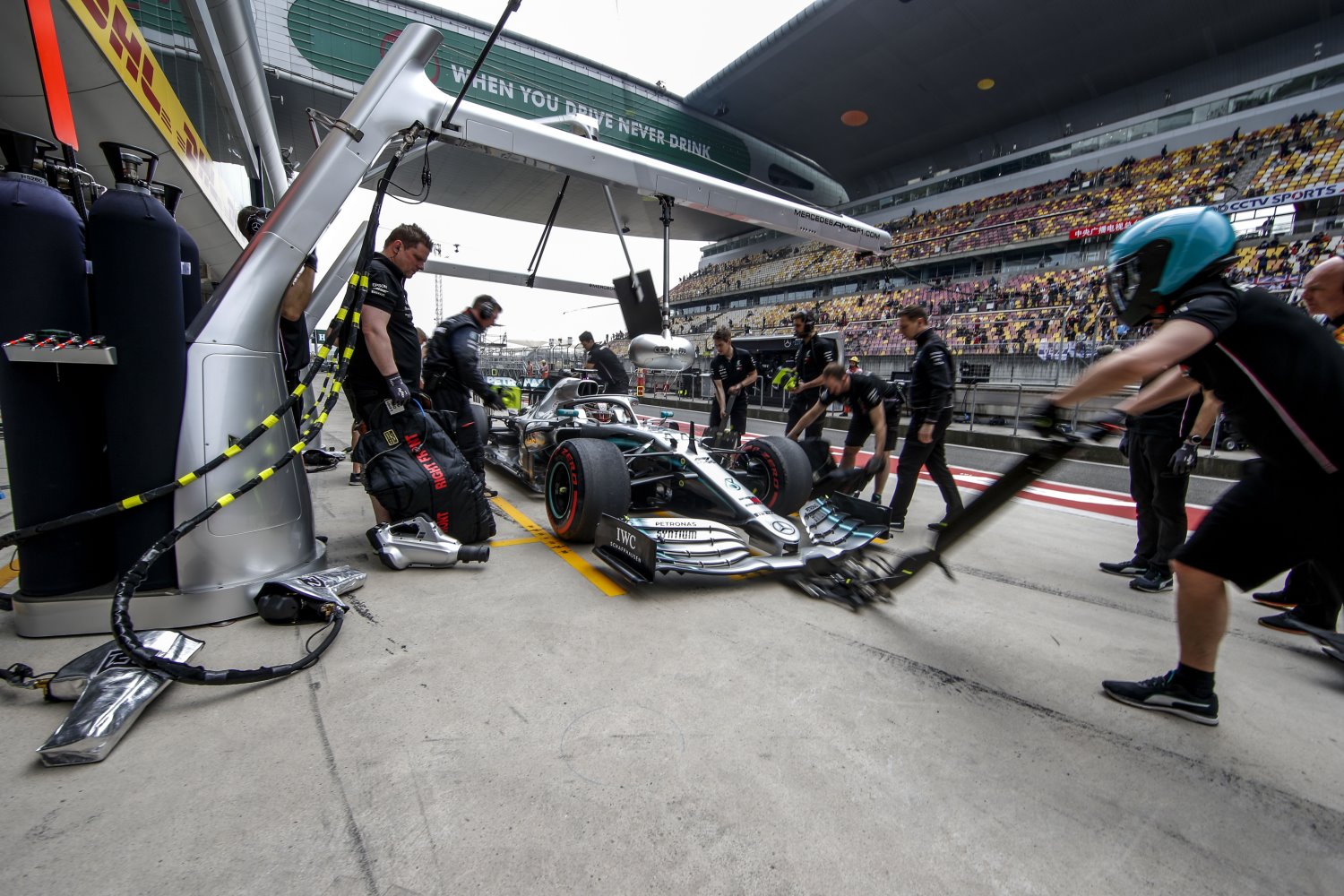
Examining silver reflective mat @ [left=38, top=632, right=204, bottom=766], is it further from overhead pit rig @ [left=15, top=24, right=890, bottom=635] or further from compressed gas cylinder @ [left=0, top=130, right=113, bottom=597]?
compressed gas cylinder @ [left=0, top=130, right=113, bottom=597]

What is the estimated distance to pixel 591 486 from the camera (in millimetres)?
3371

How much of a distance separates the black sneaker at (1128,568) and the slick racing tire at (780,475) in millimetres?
1908

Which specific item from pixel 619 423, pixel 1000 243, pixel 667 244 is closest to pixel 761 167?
pixel 1000 243

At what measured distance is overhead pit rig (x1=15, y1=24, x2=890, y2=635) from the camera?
230 cm

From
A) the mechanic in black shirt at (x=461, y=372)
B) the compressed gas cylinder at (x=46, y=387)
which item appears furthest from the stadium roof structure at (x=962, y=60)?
the compressed gas cylinder at (x=46, y=387)

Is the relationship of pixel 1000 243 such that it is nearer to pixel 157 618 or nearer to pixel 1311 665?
pixel 1311 665

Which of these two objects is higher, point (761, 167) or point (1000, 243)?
point (761, 167)

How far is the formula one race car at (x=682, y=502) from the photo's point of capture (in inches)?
115

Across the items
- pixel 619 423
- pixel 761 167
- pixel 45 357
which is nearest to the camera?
pixel 45 357

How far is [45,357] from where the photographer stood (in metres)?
2.03

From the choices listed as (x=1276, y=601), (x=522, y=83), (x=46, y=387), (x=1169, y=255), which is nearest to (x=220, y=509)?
(x=46, y=387)

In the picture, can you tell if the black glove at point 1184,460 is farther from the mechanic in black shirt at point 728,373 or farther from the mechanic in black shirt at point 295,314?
the mechanic in black shirt at point 295,314

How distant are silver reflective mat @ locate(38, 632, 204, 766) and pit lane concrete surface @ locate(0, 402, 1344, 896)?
0.05 m

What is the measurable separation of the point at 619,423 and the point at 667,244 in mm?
2191
